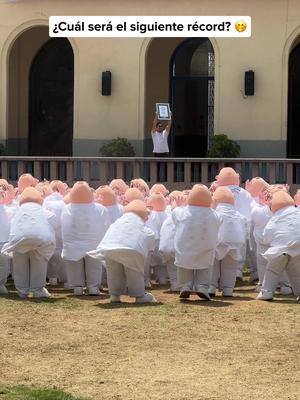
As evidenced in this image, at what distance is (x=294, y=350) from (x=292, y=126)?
18.3 metres

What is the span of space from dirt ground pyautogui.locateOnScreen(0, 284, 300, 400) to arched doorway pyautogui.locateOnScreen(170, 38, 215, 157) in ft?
49.6

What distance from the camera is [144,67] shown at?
86.0 ft

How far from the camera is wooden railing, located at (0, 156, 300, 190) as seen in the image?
846 inches

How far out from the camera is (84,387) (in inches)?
340

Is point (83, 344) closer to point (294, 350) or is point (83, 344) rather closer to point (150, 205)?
point (294, 350)

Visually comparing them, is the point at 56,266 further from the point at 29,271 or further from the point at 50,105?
the point at 50,105

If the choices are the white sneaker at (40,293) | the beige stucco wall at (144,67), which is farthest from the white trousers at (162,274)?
the beige stucco wall at (144,67)

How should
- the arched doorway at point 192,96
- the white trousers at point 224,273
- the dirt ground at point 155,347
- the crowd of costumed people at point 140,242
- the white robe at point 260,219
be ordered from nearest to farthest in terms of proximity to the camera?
the dirt ground at point 155,347 < the crowd of costumed people at point 140,242 < the white trousers at point 224,273 < the white robe at point 260,219 < the arched doorway at point 192,96

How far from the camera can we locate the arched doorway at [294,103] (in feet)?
90.4

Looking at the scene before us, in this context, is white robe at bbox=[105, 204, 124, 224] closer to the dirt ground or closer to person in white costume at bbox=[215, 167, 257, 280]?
the dirt ground

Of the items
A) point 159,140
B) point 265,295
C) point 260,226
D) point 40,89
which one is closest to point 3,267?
point 265,295

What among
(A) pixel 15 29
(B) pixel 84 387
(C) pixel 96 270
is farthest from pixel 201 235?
(A) pixel 15 29

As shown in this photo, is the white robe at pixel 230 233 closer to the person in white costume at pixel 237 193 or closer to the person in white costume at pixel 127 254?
the person in white costume at pixel 127 254

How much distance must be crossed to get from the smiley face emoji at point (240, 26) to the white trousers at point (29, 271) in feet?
44.5
